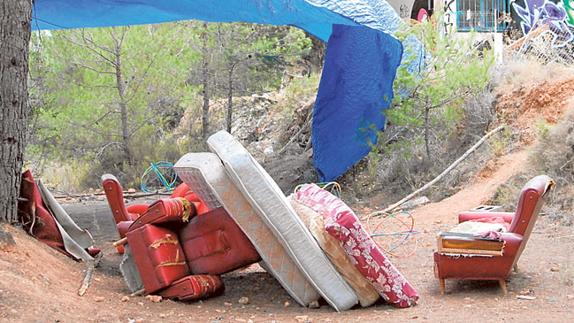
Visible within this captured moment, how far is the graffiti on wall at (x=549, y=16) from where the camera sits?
1795 cm

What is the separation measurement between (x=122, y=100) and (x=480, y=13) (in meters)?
15.1

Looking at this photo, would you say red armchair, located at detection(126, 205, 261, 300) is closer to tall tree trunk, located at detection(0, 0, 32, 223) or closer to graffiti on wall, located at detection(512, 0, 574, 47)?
tall tree trunk, located at detection(0, 0, 32, 223)

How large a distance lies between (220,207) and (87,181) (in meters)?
11.1

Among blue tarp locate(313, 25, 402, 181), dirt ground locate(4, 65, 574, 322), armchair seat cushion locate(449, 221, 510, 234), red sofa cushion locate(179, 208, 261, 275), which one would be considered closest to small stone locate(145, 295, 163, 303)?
dirt ground locate(4, 65, 574, 322)

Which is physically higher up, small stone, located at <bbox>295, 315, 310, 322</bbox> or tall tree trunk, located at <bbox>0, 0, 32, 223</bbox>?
tall tree trunk, located at <bbox>0, 0, 32, 223</bbox>

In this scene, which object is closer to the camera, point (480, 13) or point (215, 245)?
point (215, 245)

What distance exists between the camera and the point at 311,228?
18.3 ft

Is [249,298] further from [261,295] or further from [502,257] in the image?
[502,257]

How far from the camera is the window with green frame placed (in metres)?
26.0

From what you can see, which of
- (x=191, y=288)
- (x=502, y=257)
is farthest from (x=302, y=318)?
(x=502, y=257)

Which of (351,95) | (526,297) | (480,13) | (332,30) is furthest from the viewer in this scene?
(480,13)

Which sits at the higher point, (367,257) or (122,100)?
(122,100)

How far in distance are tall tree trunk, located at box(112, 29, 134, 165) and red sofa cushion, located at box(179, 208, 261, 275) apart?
31.6ft

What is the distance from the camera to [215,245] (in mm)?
5918
